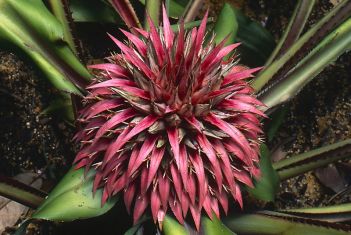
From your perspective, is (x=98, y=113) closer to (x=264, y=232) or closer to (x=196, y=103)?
(x=196, y=103)

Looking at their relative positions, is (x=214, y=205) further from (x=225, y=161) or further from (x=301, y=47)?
(x=301, y=47)

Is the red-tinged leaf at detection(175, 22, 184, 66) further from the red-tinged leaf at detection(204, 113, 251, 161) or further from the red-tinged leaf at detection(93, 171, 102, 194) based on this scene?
the red-tinged leaf at detection(93, 171, 102, 194)

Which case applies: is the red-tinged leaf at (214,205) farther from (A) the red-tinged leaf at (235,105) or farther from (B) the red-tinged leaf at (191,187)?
(A) the red-tinged leaf at (235,105)

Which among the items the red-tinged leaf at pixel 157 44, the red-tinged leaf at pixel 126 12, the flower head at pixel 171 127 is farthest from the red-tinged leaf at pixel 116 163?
the red-tinged leaf at pixel 126 12

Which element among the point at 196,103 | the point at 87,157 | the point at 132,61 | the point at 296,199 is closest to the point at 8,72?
the point at 87,157

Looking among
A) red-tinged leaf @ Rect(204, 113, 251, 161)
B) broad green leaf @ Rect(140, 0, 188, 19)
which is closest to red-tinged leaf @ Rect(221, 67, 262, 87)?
red-tinged leaf @ Rect(204, 113, 251, 161)

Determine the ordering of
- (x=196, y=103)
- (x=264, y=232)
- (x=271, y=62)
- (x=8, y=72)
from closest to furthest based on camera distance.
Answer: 1. (x=196, y=103)
2. (x=264, y=232)
3. (x=271, y=62)
4. (x=8, y=72)

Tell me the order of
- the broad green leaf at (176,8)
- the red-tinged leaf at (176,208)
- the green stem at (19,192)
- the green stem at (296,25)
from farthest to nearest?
the broad green leaf at (176,8)
the green stem at (296,25)
the green stem at (19,192)
the red-tinged leaf at (176,208)
